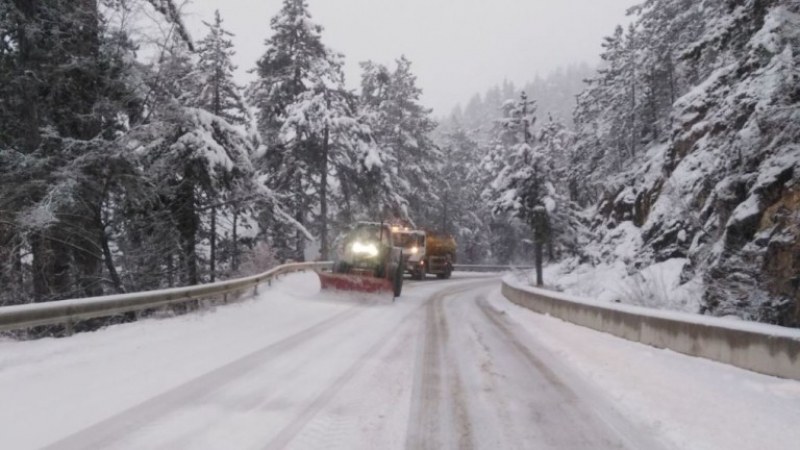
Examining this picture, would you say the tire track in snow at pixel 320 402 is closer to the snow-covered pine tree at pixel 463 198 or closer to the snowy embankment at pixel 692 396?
the snowy embankment at pixel 692 396

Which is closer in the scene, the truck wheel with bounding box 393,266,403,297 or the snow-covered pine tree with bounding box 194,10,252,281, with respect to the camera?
the truck wheel with bounding box 393,266,403,297

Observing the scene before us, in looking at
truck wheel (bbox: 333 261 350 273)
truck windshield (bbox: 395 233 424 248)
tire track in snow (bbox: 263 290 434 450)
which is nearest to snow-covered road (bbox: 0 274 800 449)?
tire track in snow (bbox: 263 290 434 450)

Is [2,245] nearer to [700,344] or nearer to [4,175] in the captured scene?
[4,175]

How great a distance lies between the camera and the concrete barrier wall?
21.0ft

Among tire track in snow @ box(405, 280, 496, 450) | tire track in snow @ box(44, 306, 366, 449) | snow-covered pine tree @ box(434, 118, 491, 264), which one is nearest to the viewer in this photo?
tire track in snow @ box(44, 306, 366, 449)

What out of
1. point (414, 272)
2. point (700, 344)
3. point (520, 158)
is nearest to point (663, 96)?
point (520, 158)

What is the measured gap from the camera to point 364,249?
19719 millimetres

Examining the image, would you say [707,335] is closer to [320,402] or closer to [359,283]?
[320,402]

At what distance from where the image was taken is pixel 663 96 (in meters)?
33.0

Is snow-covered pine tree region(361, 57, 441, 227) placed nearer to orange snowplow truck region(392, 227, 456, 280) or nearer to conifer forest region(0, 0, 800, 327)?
orange snowplow truck region(392, 227, 456, 280)

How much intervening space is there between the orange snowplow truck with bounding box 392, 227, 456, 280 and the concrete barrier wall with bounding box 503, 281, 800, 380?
1781cm

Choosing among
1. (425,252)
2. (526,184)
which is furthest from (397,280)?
(425,252)

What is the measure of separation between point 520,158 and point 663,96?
469 inches

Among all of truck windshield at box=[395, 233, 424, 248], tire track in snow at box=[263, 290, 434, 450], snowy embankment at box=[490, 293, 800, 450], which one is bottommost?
snowy embankment at box=[490, 293, 800, 450]
